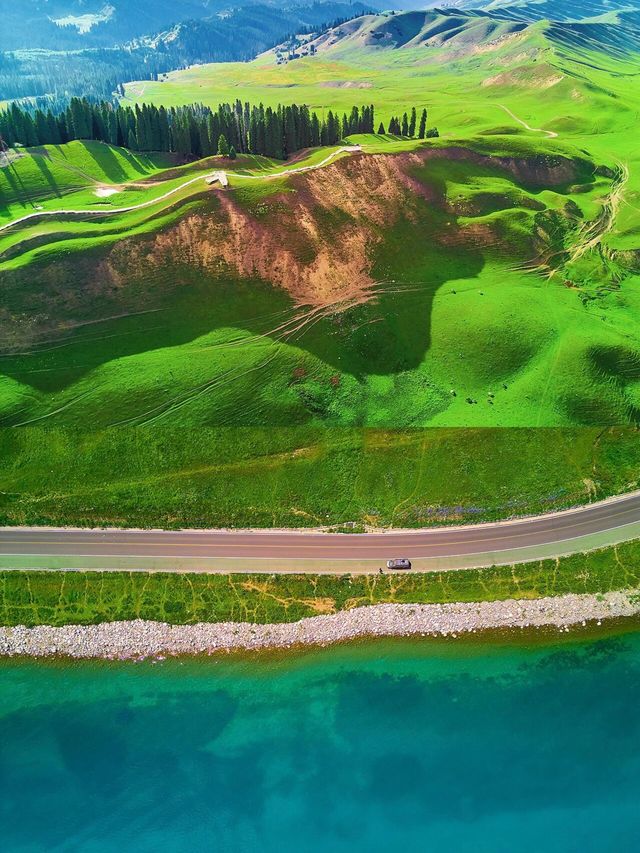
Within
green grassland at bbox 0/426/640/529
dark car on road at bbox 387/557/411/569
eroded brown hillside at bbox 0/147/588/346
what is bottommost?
dark car on road at bbox 387/557/411/569

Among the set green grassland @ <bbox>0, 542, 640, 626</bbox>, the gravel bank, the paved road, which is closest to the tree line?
the paved road

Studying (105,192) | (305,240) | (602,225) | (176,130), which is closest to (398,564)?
(305,240)

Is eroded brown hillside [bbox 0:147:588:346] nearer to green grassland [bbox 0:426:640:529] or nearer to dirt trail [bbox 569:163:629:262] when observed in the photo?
dirt trail [bbox 569:163:629:262]

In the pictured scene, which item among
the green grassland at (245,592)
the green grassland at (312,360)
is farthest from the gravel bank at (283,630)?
the green grassland at (312,360)

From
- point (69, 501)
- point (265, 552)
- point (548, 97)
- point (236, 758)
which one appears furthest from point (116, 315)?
point (548, 97)

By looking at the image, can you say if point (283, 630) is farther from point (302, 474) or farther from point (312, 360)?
point (312, 360)
